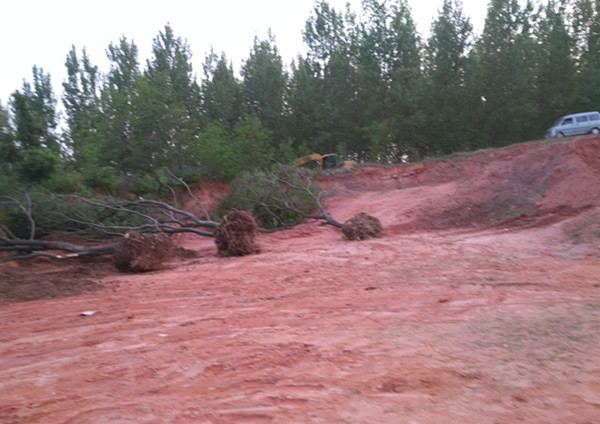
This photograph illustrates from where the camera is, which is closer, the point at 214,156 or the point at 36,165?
the point at 36,165

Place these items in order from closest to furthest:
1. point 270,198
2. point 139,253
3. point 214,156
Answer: point 139,253, point 270,198, point 214,156

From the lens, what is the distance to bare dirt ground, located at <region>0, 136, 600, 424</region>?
3.80 metres

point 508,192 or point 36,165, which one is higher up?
point 36,165

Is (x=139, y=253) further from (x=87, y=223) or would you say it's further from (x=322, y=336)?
(x=322, y=336)

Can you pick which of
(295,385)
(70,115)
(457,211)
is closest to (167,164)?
(457,211)

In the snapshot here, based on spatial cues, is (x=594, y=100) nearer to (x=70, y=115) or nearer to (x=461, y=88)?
(x=461, y=88)

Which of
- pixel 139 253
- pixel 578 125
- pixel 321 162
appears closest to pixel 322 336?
pixel 139 253

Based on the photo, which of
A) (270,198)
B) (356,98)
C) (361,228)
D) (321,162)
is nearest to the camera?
(361,228)

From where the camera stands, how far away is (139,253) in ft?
37.0

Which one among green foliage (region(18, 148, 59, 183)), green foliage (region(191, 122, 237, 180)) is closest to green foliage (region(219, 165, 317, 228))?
green foliage (region(18, 148, 59, 183))

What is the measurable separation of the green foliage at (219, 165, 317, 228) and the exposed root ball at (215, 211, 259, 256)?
5177 mm

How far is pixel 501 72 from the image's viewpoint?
100ft

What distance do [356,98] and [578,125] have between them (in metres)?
13.1

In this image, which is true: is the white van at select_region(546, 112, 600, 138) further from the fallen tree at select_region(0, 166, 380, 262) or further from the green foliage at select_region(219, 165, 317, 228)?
the fallen tree at select_region(0, 166, 380, 262)
